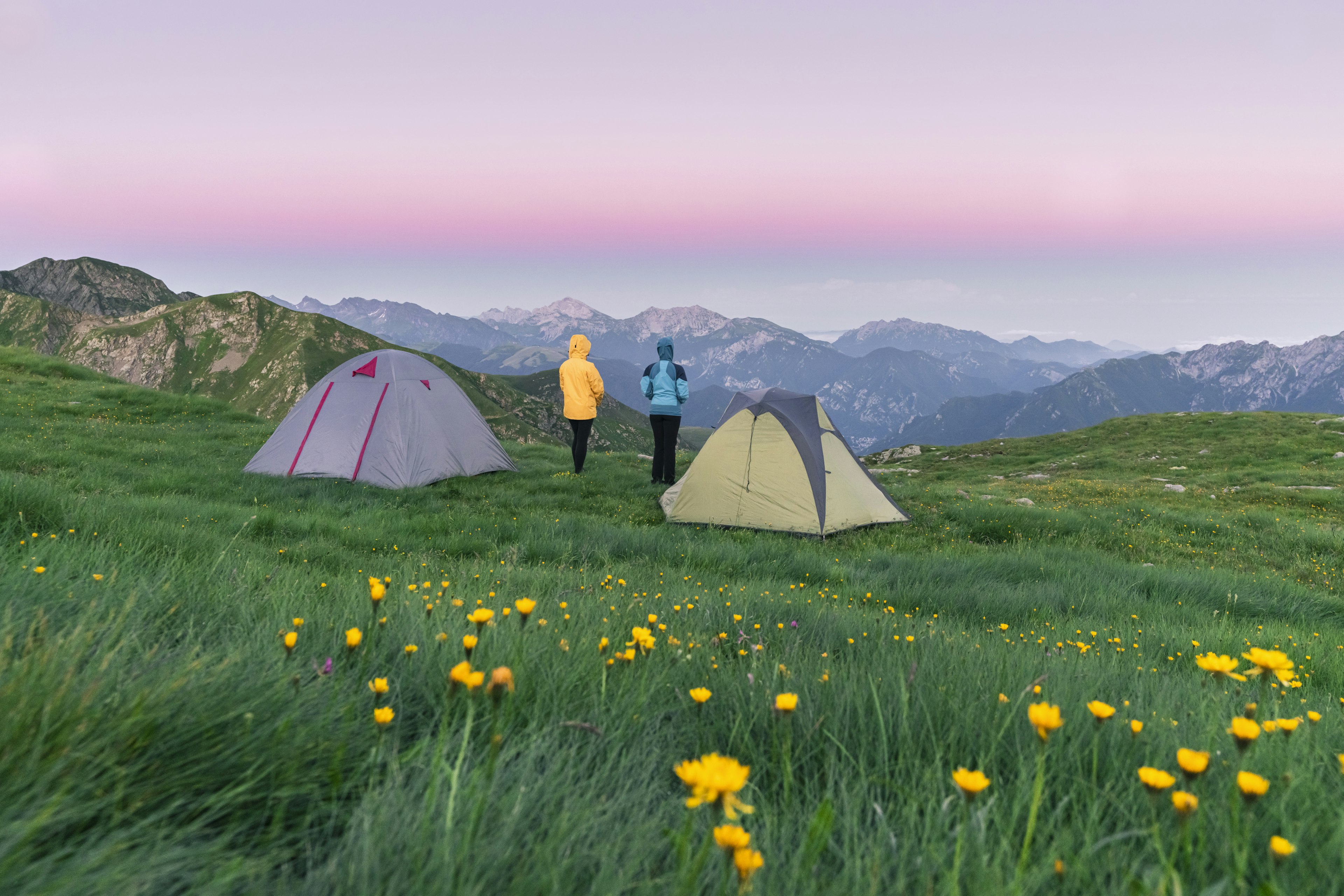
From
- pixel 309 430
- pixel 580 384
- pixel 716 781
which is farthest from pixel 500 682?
pixel 580 384

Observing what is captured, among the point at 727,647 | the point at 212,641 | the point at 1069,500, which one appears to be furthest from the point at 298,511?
the point at 1069,500

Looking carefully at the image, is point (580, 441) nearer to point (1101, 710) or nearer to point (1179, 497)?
point (1101, 710)

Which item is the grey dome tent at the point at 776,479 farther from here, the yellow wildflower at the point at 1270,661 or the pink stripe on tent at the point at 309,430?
the yellow wildflower at the point at 1270,661

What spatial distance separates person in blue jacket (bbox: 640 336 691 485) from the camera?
1379cm

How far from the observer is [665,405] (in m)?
13.8

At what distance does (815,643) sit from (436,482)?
10716mm

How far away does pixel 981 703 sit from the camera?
2275mm

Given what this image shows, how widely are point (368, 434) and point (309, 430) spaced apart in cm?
119

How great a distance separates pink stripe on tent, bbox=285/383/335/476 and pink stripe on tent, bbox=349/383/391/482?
1.07 m

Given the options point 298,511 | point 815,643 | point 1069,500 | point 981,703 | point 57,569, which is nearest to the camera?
point 981,703

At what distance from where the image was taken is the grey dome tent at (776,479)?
10.8 metres

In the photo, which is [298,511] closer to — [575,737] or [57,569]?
[57,569]

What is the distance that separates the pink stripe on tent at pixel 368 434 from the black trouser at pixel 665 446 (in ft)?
18.9

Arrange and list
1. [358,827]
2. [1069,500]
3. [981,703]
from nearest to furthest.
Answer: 1. [358,827]
2. [981,703]
3. [1069,500]
